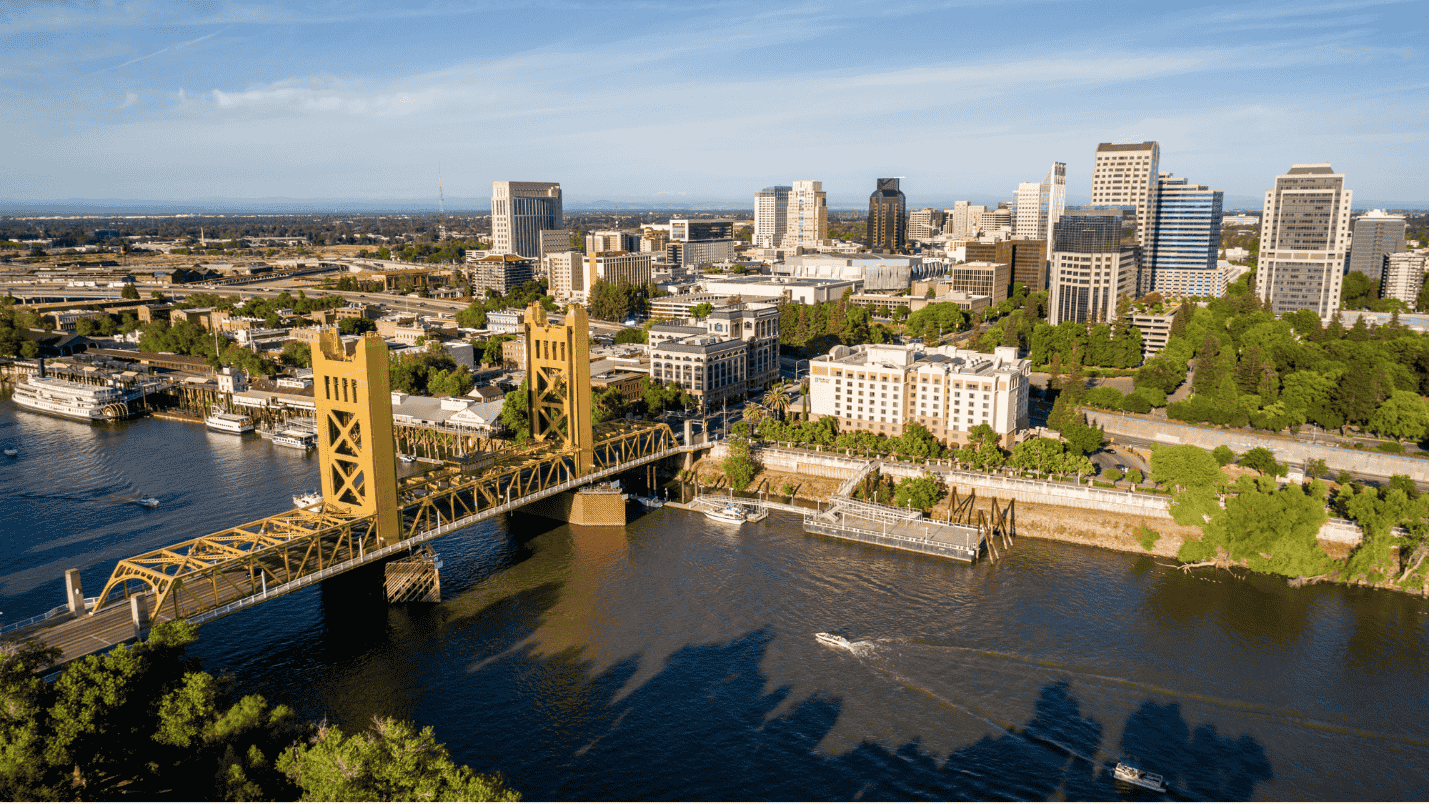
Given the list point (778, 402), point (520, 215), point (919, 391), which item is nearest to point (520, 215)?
point (520, 215)

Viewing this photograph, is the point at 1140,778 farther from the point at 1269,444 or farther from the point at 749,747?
the point at 1269,444

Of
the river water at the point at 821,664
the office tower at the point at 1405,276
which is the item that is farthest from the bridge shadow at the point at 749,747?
the office tower at the point at 1405,276

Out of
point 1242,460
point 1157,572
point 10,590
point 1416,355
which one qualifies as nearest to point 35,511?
point 10,590

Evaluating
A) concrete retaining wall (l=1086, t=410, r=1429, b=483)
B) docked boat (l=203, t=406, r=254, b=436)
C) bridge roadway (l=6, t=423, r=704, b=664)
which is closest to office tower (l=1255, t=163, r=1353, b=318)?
concrete retaining wall (l=1086, t=410, r=1429, b=483)

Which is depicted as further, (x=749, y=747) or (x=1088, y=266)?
(x=1088, y=266)

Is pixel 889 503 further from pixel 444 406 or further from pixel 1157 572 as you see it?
pixel 444 406

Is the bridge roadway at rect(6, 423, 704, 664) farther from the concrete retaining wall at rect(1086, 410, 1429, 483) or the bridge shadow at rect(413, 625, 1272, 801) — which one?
the concrete retaining wall at rect(1086, 410, 1429, 483)

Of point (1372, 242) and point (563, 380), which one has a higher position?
point (1372, 242)

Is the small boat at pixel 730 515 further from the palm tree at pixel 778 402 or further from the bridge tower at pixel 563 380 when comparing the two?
the palm tree at pixel 778 402
